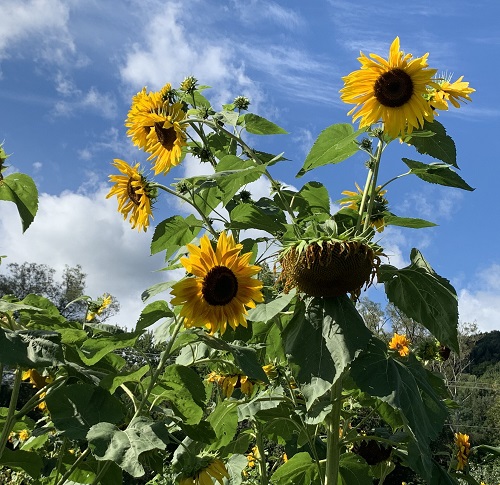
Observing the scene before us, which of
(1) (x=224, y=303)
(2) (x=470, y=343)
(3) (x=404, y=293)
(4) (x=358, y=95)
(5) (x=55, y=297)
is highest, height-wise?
(2) (x=470, y=343)

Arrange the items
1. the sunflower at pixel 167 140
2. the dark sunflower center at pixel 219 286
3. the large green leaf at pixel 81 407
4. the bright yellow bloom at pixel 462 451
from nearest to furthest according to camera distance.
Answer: the large green leaf at pixel 81 407, the dark sunflower center at pixel 219 286, the sunflower at pixel 167 140, the bright yellow bloom at pixel 462 451

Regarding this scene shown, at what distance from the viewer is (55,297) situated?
26703 mm

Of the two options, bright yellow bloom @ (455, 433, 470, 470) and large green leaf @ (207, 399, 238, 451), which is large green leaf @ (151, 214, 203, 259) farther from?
bright yellow bloom @ (455, 433, 470, 470)

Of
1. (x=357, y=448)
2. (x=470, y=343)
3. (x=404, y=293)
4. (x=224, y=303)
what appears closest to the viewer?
(x=224, y=303)

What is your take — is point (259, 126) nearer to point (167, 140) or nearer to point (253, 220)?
point (167, 140)

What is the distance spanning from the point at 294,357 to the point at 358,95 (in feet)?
2.70

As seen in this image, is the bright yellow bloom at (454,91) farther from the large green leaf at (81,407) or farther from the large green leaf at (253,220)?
the large green leaf at (81,407)

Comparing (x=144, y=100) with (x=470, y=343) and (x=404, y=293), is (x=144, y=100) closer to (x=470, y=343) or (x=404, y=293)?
(x=404, y=293)

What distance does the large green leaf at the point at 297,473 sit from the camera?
2434mm

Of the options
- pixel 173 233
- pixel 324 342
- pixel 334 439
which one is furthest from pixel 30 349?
pixel 334 439

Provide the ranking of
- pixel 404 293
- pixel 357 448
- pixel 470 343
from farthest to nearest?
pixel 470 343, pixel 357 448, pixel 404 293

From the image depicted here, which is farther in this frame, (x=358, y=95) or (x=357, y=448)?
(x=357, y=448)

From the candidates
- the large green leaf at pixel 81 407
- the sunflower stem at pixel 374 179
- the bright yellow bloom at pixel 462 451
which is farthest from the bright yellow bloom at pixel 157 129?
the bright yellow bloom at pixel 462 451

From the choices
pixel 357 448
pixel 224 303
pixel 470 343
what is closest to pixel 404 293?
pixel 224 303
